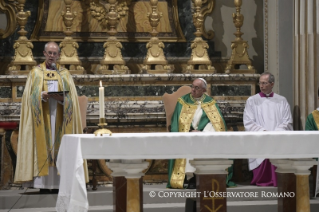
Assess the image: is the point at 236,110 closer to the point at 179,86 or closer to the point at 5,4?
the point at 179,86

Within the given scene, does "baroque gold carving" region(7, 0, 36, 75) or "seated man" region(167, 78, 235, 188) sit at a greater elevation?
"baroque gold carving" region(7, 0, 36, 75)

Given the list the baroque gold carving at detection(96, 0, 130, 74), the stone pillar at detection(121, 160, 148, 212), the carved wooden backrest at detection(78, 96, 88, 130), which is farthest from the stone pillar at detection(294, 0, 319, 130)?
the stone pillar at detection(121, 160, 148, 212)

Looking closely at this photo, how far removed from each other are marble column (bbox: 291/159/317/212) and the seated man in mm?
2845

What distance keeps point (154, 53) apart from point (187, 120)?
1.33 meters

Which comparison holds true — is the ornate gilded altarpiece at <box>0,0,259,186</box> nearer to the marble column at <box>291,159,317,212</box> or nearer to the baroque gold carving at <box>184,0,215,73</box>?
the baroque gold carving at <box>184,0,215,73</box>

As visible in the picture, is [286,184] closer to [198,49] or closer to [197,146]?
[197,146]

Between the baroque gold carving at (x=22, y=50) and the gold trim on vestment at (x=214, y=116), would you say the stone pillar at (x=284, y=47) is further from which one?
the baroque gold carving at (x=22, y=50)

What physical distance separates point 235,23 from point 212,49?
2.06ft

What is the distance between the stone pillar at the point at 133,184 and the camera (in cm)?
482

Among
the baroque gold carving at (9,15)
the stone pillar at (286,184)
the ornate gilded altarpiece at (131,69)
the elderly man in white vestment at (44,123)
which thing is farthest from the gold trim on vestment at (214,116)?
the baroque gold carving at (9,15)

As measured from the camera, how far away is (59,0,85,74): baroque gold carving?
8.66m

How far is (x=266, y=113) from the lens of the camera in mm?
8195

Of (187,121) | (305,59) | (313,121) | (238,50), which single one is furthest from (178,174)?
(238,50)

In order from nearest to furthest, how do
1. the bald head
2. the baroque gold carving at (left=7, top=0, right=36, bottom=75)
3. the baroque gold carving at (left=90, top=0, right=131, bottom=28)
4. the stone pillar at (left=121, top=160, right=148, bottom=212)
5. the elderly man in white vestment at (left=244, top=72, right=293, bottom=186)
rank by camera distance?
the stone pillar at (left=121, top=160, right=148, bottom=212)
the bald head
the elderly man in white vestment at (left=244, top=72, right=293, bottom=186)
the baroque gold carving at (left=7, top=0, right=36, bottom=75)
the baroque gold carving at (left=90, top=0, right=131, bottom=28)
